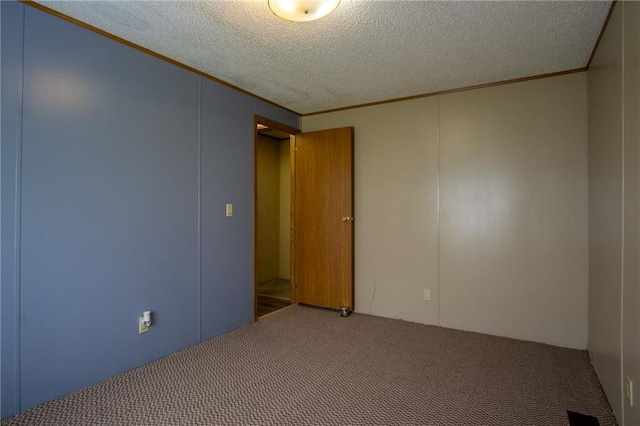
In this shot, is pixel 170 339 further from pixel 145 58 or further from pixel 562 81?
pixel 562 81

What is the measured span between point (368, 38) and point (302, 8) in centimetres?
61

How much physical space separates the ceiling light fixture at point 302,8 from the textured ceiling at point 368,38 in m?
0.12

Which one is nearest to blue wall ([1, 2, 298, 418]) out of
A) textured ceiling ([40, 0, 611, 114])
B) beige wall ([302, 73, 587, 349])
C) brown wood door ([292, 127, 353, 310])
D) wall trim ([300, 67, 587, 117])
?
textured ceiling ([40, 0, 611, 114])

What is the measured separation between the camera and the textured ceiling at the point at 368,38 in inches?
74.7

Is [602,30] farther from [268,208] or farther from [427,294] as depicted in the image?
[268,208]

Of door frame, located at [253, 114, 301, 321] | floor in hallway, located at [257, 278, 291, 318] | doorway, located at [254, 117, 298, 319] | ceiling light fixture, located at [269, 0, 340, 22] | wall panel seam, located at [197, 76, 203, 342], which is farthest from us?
doorway, located at [254, 117, 298, 319]

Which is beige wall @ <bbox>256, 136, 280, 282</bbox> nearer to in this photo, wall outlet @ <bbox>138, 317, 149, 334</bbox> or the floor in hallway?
the floor in hallway

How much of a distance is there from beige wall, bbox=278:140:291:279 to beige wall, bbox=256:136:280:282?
55 mm

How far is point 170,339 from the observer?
2.61 m

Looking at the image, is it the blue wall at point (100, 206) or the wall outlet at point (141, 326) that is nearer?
the blue wall at point (100, 206)

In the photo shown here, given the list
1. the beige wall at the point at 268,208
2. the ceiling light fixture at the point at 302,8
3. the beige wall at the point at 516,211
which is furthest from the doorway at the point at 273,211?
the ceiling light fixture at the point at 302,8

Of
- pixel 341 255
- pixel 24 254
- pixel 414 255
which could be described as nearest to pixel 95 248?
pixel 24 254

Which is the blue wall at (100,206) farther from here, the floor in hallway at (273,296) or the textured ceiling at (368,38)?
the floor in hallway at (273,296)

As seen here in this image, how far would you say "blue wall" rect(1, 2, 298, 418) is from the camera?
5.94 feet
